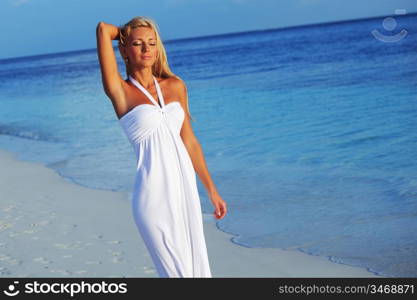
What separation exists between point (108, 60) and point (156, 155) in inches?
20.4

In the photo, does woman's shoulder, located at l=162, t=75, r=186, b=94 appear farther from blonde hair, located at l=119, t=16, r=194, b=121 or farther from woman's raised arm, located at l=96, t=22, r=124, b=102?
woman's raised arm, located at l=96, t=22, r=124, b=102

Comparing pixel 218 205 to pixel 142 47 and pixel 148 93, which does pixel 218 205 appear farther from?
pixel 142 47

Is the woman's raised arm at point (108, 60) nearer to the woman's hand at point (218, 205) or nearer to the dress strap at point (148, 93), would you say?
the dress strap at point (148, 93)

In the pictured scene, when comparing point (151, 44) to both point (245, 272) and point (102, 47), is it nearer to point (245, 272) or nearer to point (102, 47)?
point (102, 47)

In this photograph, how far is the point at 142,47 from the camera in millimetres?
3551

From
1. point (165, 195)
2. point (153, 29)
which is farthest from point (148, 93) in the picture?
point (165, 195)

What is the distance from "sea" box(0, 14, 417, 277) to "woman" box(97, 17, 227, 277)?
2.74 meters

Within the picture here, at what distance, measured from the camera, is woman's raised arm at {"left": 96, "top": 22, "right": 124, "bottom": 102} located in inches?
138

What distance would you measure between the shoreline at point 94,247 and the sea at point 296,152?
0.92ft

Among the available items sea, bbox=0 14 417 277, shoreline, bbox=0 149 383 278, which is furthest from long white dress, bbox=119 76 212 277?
sea, bbox=0 14 417 277

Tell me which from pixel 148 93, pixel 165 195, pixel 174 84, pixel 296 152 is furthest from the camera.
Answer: pixel 296 152

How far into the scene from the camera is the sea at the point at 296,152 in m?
6.77

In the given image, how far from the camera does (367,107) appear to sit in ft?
51.7

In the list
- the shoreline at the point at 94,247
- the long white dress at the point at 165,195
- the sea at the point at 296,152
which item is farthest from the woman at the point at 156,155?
the sea at the point at 296,152
